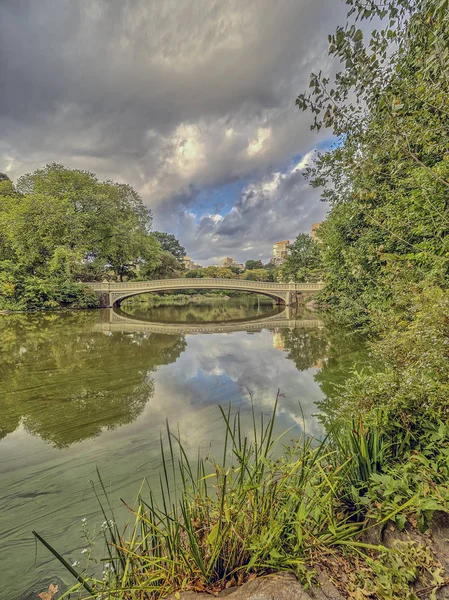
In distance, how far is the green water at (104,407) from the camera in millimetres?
2268

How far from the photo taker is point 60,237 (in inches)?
727

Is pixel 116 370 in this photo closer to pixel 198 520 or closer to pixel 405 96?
pixel 198 520

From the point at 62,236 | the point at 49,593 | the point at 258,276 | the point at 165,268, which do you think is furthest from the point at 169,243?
the point at 49,593

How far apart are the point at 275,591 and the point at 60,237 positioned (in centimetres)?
2149

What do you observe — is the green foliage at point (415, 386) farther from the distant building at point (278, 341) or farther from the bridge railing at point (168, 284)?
the bridge railing at point (168, 284)

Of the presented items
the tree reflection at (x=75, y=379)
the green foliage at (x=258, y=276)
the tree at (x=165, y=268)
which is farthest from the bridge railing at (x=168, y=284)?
the green foliage at (x=258, y=276)

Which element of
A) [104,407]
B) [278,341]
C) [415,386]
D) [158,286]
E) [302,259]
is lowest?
[104,407]

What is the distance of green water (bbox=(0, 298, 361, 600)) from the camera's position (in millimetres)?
2268

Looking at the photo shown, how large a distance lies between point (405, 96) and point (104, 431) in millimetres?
4974

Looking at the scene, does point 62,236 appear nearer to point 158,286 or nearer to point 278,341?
point 158,286

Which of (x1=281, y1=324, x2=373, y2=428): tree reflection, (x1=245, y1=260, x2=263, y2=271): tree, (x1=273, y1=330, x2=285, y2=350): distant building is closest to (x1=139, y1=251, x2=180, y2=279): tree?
(x1=273, y1=330, x2=285, y2=350): distant building

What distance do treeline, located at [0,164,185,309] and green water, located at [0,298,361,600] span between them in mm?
9145

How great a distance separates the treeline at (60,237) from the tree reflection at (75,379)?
8.22 meters

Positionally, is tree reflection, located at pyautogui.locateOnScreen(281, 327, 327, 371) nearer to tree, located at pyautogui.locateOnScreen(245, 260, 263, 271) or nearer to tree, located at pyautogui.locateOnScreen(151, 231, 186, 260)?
tree, located at pyautogui.locateOnScreen(151, 231, 186, 260)
